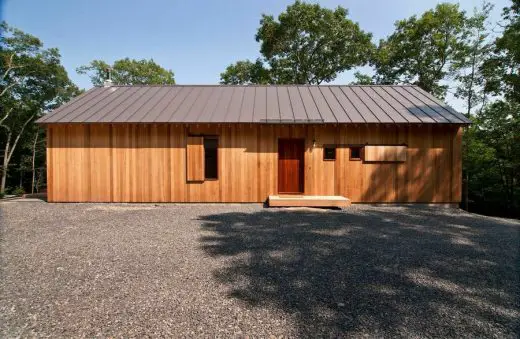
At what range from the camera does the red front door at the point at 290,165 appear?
9.87 metres

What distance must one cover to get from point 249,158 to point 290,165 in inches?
61.4

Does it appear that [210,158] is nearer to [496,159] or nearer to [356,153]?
[356,153]

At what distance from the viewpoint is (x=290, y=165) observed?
391 inches

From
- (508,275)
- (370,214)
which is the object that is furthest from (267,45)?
(508,275)

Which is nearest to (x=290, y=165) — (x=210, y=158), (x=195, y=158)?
(x=210, y=158)

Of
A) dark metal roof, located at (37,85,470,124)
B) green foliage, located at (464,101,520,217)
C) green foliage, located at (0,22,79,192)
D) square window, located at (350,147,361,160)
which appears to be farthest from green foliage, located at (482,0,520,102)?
green foliage, located at (0,22,79,192)

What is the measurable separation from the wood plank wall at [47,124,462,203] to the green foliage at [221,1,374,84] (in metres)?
16.0

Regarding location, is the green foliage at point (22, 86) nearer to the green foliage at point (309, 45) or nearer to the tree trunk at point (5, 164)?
the tree trunk at point (5, 164)

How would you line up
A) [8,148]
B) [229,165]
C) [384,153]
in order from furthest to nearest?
1. [8,148]
2. [229,165]
3. [384,153]

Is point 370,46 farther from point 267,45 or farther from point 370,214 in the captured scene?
point 370,214

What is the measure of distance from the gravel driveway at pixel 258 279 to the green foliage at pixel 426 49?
1918 cm

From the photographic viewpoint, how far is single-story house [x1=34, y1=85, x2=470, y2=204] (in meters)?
9.53

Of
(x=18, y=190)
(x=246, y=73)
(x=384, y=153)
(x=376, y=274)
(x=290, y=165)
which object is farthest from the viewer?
(x=246, y=73)

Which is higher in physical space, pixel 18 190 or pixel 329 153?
pixel 329 153
